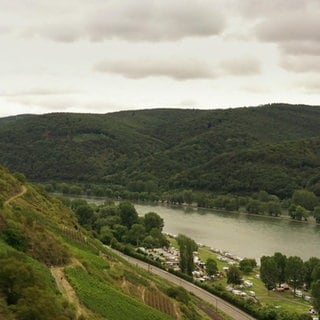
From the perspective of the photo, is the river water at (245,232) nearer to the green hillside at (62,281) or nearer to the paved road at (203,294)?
the paved road at (203,294)

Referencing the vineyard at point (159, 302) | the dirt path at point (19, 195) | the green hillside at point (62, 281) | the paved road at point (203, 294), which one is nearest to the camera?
the green hillside at point (62, 281)

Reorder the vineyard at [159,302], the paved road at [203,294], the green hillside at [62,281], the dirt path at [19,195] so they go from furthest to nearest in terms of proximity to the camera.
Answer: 1. the paved road at [203,294]
2. the dirt path at [19,195]
3. the vineyard at [159,302]
4. the green hillside at [62,281]

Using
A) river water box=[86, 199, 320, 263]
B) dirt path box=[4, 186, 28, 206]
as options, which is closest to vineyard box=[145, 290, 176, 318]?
dirt path box=[4, 186, 28, 206]

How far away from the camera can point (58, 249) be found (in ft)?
133

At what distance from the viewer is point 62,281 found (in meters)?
35.8

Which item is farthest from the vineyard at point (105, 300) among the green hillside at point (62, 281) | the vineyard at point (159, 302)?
the vineyard at point (159, 302)

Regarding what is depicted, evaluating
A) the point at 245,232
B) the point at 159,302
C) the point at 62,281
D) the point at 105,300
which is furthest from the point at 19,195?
the point at 245,232

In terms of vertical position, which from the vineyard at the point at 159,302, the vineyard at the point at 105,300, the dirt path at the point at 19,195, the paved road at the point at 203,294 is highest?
the dirt path at the point at 19,195

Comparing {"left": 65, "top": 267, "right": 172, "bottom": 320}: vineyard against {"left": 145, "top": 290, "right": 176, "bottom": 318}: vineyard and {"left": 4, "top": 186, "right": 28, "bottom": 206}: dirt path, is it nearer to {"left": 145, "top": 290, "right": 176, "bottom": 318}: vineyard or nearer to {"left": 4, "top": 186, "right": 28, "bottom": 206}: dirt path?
{"left": 145, "top": 290, "right": 176, "bottom": 318}: vineyard

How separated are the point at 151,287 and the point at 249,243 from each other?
54.7 meters

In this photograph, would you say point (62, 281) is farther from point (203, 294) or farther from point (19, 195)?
point (203, 294)

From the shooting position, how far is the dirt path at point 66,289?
3252cm

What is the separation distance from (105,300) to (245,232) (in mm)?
78489

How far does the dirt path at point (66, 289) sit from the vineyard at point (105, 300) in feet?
1.06
